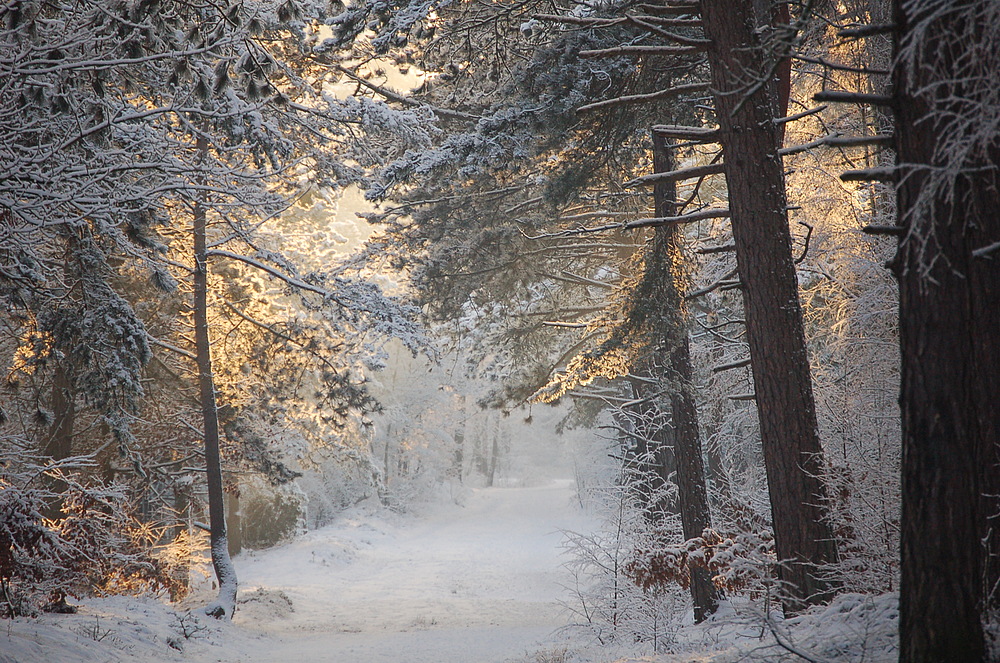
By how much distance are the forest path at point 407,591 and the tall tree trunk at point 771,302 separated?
4.20 metres

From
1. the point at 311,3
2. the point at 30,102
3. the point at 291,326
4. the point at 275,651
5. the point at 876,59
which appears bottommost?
the point at 275,651

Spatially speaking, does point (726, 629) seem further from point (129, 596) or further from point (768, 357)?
point (129, 596)

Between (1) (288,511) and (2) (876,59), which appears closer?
(2) (876,59)

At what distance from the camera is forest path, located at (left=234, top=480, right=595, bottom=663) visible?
36.1ft

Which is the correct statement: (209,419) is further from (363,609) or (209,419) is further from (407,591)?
(407,591)

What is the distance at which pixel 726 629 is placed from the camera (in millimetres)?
7453

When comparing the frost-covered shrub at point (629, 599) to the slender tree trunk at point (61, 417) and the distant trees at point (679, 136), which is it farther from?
the slender tree trunk at point (61, 417)

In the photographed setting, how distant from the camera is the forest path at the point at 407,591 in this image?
1102 centimetres

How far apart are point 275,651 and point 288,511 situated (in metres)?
15.6

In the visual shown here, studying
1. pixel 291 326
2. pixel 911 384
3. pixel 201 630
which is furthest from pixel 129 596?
pixel 911 384

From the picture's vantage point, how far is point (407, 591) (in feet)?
63.4

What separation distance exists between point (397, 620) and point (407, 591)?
4382 mm

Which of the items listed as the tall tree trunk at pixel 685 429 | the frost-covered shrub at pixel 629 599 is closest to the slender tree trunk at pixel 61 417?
the frost-covered shrub at pixel 629 599

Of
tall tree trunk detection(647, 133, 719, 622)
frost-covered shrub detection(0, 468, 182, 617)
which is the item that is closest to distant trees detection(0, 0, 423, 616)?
frost-covered shrub detection(0, 468, 182, 617)
